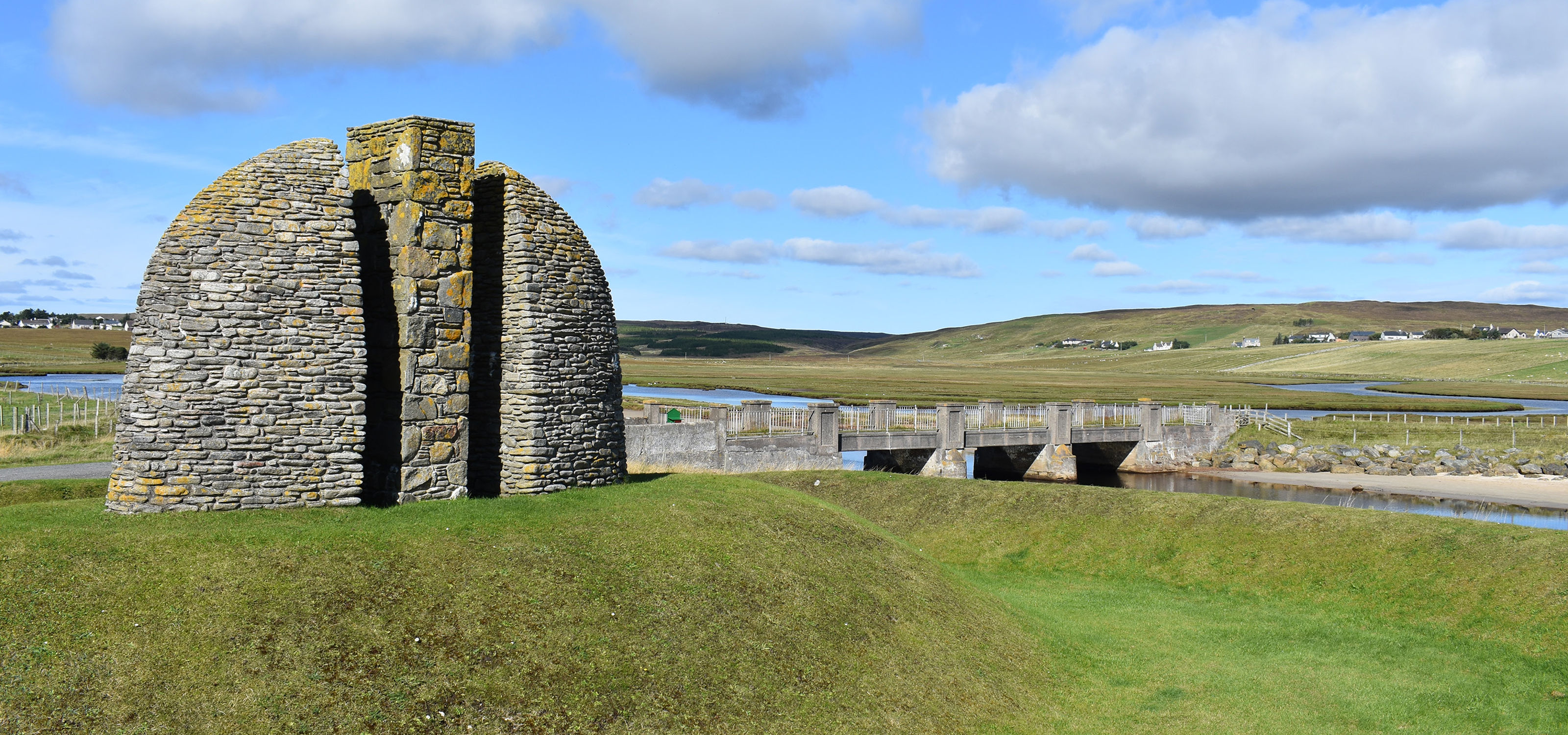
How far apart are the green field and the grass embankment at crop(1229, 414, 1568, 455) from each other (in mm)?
39167

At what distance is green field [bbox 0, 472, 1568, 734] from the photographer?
11992mm

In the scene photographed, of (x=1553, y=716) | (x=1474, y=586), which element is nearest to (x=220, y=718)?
(x=1553, y=716)

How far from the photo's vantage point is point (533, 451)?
20562 mm

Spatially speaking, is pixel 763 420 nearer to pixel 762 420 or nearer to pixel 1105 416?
pixel 762 420

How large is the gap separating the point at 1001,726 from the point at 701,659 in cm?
498

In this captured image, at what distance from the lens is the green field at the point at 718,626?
39.3 ft

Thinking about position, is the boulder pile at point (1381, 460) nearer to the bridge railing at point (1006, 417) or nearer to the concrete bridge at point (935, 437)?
the concrete bridge at point (935, 437)

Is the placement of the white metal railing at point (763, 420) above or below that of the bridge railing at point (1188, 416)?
above

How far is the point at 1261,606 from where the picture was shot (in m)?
23.8

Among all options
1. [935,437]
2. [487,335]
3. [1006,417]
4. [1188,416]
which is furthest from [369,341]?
[1188,416]

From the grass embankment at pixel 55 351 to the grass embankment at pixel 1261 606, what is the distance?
95896 mm

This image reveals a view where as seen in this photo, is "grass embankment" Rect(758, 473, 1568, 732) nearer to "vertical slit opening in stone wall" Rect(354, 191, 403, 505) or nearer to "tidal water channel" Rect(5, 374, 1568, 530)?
"tidal water channel" Rect(5, 374, 1568, 530)

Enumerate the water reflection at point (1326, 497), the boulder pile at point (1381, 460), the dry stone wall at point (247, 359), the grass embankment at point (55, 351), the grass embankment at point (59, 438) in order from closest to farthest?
1. the dry stone wall at point (247, 359)
2. the grass embankment at point (59, 438)
3. the water reflection at point (1326, 497)
4. the boulder pile at point (1381, 460)
5. the grass embankment at point (55, 351)

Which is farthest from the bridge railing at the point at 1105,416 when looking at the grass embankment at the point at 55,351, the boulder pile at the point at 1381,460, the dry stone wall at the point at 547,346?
the grass embankment at the point at 55,351
